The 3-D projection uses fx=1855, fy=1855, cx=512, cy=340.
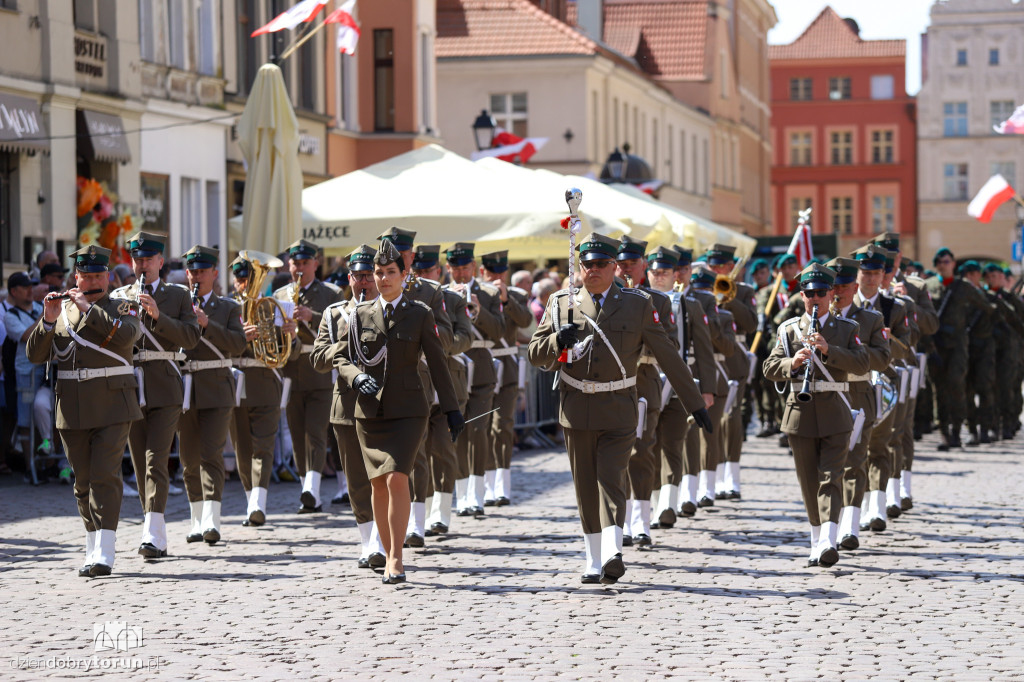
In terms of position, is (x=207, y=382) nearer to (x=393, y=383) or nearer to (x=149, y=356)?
(x=149, y=356)

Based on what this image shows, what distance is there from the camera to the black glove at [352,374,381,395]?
1023 cm

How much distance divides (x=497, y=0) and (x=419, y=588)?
42000 mm

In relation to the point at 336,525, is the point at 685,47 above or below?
above

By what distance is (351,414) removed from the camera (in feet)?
35.4

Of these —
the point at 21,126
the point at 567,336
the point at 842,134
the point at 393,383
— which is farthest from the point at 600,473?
the point at 842,134

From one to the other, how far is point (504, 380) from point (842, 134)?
282 feet

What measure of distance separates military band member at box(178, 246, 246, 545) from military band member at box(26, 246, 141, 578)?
138cm

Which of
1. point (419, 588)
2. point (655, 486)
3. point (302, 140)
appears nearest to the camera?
point (419, 588)

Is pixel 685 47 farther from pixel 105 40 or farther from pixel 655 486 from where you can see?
pixel 655 486

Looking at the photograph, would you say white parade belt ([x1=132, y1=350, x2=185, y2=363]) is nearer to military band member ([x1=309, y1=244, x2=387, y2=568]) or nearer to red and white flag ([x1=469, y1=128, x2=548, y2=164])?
military band member ([x1=309, y1=244, x2=387, y2=568])

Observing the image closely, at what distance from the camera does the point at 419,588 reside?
1030 cm

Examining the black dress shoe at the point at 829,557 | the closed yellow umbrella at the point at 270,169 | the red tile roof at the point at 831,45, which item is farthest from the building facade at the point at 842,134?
the black dress shoe at the point at 829,557

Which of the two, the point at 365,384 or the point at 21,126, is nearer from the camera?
the point at 365,384

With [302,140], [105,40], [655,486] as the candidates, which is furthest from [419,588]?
[302,140]
